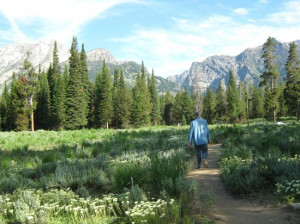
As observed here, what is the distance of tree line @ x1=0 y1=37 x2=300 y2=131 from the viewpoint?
51500 mm

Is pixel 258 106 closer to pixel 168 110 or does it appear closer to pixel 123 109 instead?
pixel 168 110

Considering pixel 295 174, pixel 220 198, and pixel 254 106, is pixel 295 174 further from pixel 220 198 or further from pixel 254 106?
pixel 254 106

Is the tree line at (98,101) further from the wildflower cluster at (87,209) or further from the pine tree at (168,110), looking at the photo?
the wildflower cluster at (87,209)

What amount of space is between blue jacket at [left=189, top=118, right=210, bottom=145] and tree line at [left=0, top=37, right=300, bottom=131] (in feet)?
147

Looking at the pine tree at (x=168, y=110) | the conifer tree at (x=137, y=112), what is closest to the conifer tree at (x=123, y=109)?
the conifer tree at (x=137, y=112)

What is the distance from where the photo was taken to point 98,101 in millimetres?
65000

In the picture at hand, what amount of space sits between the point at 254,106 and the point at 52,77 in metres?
65.8

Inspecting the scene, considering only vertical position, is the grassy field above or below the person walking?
below

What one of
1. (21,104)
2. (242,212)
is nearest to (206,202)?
(242,212)

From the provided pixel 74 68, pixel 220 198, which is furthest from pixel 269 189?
pixel 74 68

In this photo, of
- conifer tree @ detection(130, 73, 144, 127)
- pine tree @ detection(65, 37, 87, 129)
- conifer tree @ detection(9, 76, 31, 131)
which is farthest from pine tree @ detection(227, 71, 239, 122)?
conifer tree @ detection(9, 76, 31, 131)

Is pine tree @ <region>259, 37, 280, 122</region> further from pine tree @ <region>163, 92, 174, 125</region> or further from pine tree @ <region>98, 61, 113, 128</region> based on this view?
pine tree @ <region>163, 92, 174, 125</region>

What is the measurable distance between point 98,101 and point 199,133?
5810 cm

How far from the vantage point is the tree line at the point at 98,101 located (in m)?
51.5
